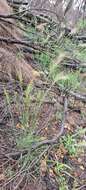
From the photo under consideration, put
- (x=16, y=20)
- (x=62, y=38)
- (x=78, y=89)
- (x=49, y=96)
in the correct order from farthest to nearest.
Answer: (x=62, y=38) → (x=16, y=20) → (x=78, y=89) → (x=49, y=96)

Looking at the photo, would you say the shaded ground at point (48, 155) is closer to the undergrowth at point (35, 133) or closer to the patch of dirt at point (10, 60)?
the undergrowth at point (35, 133)

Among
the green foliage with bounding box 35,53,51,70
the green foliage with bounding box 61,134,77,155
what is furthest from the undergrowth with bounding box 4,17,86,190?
the green foliage with bounding box 35,53,51,70

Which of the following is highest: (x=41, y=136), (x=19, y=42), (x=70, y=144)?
(x=19, y=42)

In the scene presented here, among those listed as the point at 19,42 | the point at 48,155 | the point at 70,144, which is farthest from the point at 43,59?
the point at 48,155

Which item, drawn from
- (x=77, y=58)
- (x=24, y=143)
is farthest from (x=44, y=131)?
(x=77, y=58)

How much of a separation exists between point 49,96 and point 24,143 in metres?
0.85

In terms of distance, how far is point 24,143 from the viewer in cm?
210

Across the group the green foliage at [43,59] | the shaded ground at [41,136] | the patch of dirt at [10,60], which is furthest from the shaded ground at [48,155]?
the green foliage at [43,59]

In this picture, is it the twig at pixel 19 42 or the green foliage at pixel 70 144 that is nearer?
the green foliage at pixel 70 144

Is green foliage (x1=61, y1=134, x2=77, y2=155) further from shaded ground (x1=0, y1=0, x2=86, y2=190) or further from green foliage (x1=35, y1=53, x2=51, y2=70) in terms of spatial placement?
green foliage (x1=35, y1=53, x2=51, y2=70)

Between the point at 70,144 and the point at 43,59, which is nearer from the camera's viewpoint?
the point at 70,144

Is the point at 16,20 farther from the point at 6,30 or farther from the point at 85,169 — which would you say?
the point at 85,169

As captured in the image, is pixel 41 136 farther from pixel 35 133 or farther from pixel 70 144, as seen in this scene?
pixel 70 144

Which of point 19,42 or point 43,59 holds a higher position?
point 19,42
